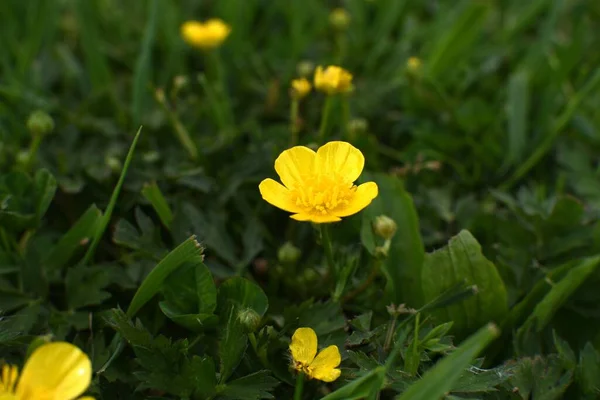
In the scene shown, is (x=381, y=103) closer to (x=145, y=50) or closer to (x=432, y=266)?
(x=145, y=50)

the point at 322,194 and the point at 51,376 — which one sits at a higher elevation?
the point at 322,194

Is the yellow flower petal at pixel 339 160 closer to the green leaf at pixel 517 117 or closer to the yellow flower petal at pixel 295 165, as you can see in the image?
the yellow flower petal at pixel 295 165

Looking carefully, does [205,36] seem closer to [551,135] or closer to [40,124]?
[40,124]

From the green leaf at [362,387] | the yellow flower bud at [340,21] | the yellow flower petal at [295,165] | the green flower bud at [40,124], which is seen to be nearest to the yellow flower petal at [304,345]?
the green leaf at [362,387]

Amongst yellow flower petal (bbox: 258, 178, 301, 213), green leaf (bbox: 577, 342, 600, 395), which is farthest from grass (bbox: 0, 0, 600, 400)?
yellow flower petal (bbox: 258, 178, 301, 213)

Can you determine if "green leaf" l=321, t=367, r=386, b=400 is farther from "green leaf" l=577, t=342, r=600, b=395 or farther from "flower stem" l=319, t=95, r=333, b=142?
"flower stem" l=319, t=95, r=333, b=142

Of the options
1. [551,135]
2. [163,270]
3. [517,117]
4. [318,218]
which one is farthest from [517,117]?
[163,270]
